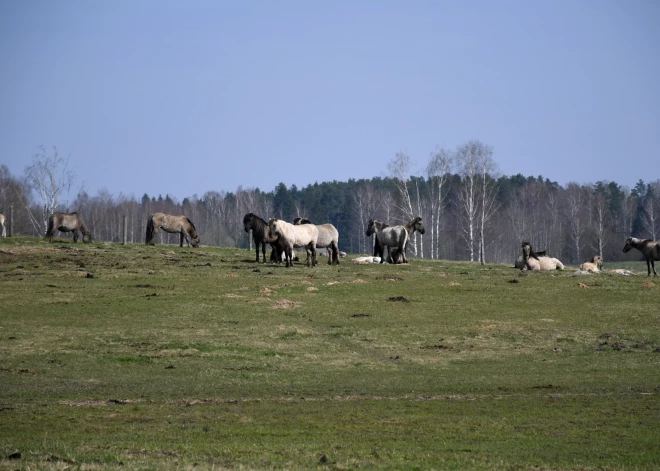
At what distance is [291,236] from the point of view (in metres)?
37.7

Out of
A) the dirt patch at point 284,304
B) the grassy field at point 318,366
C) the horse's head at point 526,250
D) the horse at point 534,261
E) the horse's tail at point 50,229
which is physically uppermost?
the horse's tail at point 50,229

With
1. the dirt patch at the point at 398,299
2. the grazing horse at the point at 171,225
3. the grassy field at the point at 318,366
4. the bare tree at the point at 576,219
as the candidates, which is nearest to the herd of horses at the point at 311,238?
the grazing horse at the point at 171,225

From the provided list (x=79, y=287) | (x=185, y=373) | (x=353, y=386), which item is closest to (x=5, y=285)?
(x=79, y=287)

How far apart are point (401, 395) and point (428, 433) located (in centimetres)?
396

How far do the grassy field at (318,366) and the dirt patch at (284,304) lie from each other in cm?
4

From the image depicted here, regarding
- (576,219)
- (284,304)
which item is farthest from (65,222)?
(576,219)

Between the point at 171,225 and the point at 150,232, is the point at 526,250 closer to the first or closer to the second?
the point at 171,225

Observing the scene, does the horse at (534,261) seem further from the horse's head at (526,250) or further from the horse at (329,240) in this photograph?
the horse at (329,240)

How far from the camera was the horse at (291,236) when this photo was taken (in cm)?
3719

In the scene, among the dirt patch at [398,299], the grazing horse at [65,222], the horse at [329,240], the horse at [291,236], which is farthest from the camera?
the grazing horse at [65,222]

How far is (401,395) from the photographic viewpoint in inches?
652

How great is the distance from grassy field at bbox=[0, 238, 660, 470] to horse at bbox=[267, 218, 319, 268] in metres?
1.18

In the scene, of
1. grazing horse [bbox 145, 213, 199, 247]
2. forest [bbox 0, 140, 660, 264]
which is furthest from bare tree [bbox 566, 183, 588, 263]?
grazing horse [bbox 145, 213, 199, 247]

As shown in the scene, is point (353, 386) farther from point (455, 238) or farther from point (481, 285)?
point (455, 238)
